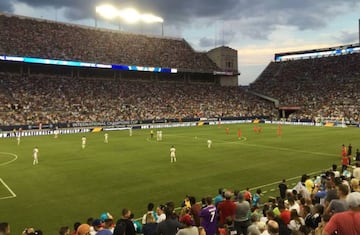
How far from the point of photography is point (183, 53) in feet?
305

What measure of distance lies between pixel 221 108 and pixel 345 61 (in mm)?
39040

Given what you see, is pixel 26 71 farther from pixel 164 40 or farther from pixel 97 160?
pixel 97 160

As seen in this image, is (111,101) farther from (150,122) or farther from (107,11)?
(107,11)

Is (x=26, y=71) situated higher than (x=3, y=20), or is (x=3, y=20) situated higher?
(x=3, y=20)

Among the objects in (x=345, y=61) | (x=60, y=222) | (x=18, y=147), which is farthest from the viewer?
(x=345, y=61)

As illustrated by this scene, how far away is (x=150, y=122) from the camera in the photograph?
2687 inches

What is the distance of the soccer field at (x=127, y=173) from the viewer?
56.4 ft

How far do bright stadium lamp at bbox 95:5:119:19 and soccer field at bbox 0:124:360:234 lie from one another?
46.3 metres

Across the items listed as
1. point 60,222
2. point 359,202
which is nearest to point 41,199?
point 60,222

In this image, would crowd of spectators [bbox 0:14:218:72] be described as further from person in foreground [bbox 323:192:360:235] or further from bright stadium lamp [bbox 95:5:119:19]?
person in foreground [bbox 323:192:360:235]

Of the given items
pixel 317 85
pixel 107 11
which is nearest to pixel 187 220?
pixel 107 11

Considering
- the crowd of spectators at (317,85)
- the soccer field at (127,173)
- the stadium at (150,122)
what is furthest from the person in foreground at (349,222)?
the crowd of spectators at (317,85)

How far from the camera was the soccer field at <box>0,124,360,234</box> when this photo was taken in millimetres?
17188

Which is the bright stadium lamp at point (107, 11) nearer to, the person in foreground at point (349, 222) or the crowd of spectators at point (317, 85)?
the crowd of spectators at point (317, 85)
